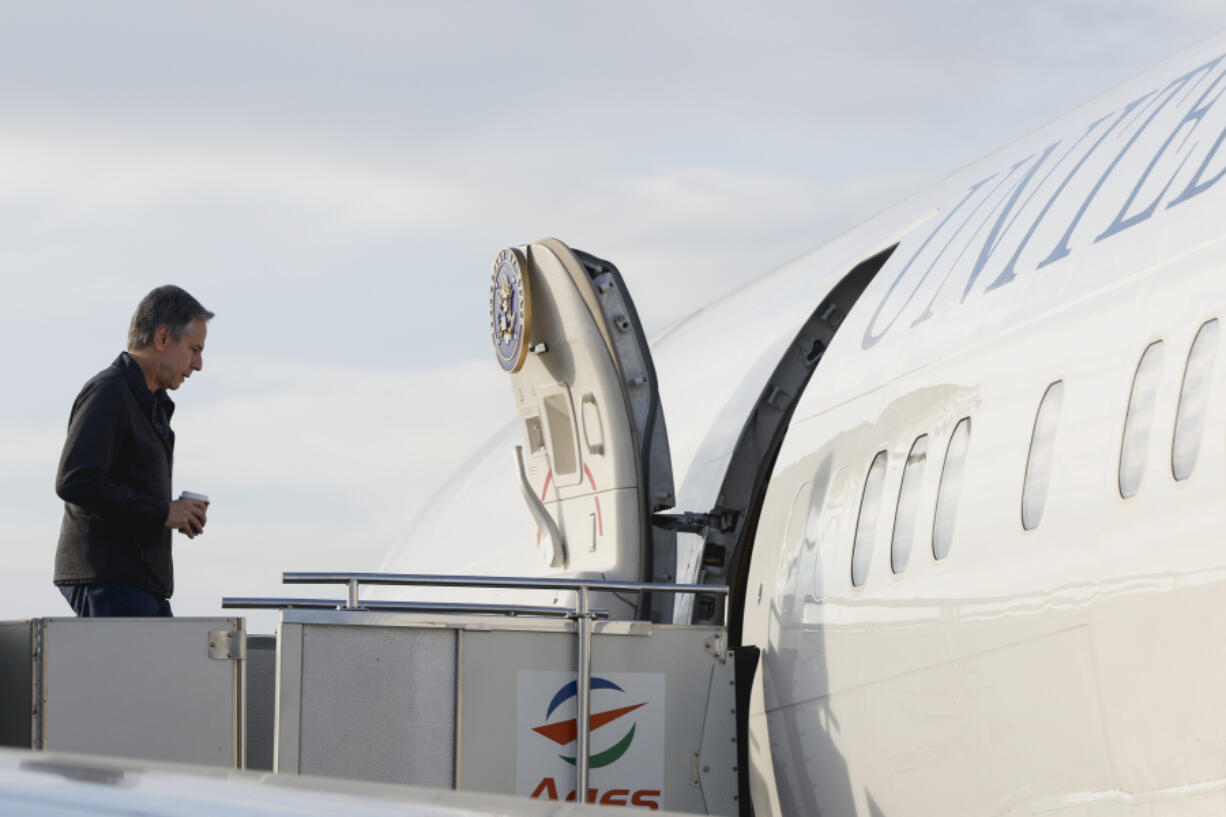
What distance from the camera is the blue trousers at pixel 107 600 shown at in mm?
6121

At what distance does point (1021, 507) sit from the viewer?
525 cm

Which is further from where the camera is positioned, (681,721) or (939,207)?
(939,207)

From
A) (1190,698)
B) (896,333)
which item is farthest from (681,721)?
(1190,698)

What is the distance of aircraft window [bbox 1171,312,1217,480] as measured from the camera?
14.8ft

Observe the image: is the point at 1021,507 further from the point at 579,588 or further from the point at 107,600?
the point at 107,600

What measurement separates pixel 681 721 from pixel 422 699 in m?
1.21

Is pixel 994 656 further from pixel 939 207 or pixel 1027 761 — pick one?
pixel 939 207

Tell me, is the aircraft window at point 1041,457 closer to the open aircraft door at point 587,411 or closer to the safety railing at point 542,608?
the safety railing at point 542,608

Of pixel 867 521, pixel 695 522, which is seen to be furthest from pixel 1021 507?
pixel 695 522

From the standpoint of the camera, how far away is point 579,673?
6.98 metres

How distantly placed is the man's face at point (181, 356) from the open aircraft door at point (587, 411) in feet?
7.98

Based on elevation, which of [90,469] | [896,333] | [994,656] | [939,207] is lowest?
[994,656]

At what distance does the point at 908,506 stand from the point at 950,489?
36cm

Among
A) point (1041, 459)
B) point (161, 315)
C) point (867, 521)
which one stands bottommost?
point (867, 521)
